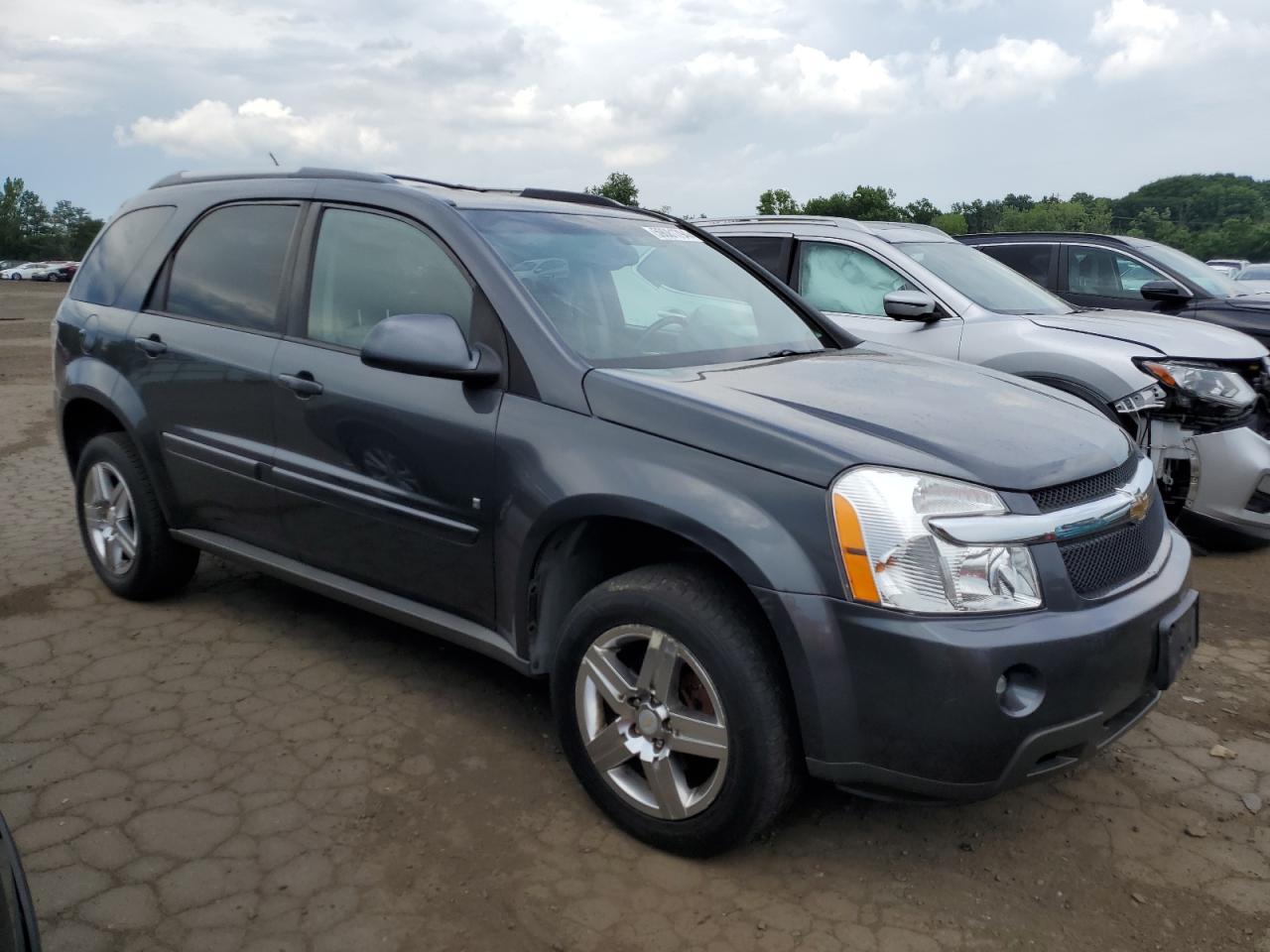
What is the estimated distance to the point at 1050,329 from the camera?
596 centimetres

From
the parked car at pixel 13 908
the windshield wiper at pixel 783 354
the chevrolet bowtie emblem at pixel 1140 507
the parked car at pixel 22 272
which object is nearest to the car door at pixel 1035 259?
the windshield wiper at pixel 783 354

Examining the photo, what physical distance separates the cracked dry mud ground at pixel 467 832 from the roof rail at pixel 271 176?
1.80 metres

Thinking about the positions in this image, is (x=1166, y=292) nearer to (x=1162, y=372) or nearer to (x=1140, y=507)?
(x=1162, y=372)

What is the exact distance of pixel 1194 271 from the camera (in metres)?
8.66

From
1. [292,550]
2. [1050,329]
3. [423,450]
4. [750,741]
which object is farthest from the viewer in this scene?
[1050,329]

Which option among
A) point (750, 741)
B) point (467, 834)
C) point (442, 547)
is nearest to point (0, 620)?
point (442, 547)

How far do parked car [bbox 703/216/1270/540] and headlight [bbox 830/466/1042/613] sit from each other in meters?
3.47

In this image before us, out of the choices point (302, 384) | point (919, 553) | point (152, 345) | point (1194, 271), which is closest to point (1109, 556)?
point (919, 553)

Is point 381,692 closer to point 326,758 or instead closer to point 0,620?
point 326,758

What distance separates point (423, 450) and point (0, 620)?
246cm

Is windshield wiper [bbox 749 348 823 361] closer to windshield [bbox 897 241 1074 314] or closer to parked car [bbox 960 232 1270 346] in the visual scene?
windshield [bbox 897 241 1074 314]

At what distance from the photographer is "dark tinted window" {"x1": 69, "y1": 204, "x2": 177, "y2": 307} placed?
450 cm

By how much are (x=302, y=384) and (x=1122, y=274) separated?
23.5 feet

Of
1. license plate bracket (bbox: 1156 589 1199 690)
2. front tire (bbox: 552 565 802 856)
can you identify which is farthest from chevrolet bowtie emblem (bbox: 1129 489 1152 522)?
front tire (bbox: 552 565 802 856)
